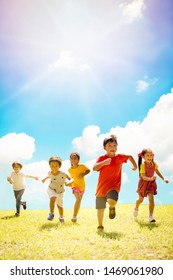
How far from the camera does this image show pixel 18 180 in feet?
37.1

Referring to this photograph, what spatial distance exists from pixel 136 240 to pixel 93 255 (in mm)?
1151

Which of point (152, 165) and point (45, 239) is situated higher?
point (152, 165)

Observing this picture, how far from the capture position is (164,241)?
18.5ft

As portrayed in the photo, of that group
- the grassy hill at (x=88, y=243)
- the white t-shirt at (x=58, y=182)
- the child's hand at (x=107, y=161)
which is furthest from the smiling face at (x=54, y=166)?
the child's hand at (x=107, y=161)

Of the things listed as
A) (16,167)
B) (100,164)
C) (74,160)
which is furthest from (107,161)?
(16,167)

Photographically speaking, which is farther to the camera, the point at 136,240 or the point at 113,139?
the point at 113,139

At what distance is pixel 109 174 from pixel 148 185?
78.1 inches

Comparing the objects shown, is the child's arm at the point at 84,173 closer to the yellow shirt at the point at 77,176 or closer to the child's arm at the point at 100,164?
the yellow shirt at the point at 77,176

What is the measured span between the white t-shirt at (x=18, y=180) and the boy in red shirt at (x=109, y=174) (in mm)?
4897

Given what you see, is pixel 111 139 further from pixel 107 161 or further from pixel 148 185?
pixel 148 185

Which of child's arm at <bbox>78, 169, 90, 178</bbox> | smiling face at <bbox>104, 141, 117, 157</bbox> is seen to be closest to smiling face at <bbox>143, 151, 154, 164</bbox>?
child's arm at <bbox>78, 169, 90, 178</bbox>

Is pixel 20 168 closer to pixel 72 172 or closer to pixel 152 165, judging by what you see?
pixel 72 172

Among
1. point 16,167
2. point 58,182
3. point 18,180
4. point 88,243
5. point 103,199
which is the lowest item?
point 88,243
